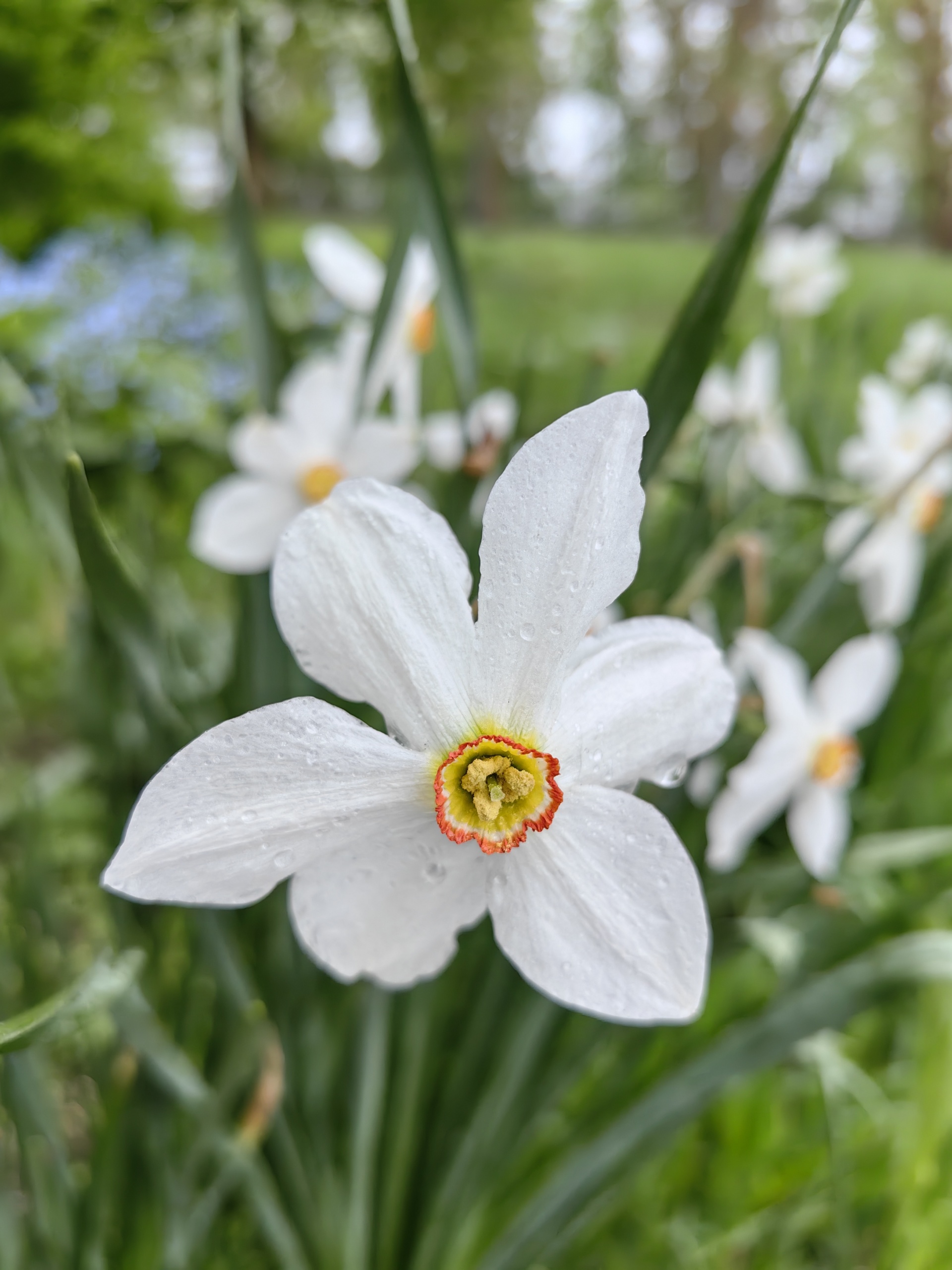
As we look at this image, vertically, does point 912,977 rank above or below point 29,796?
below

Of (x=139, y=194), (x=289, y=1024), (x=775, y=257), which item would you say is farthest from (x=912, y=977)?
(x=139, y=194)

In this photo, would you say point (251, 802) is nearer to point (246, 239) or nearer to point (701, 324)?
point (701, 324)

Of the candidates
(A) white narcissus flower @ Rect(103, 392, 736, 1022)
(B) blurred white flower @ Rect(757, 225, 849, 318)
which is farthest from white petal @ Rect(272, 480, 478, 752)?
(B) blurred white flower @ Rect(757, 225, 849, 318)

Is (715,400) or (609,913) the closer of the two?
(609,913)

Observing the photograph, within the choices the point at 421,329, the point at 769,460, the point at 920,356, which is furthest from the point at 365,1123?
the point at 920,356

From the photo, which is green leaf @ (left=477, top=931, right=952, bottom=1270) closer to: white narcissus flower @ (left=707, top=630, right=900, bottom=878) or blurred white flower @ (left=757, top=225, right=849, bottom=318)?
white narcissus flower @ (left=707, top=630, right=900, bottom=878)

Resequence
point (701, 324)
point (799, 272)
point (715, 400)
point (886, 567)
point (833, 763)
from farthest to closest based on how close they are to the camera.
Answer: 1. point (799, 272)
2. point (715, 400)
3. point (886, 567)
4. point (833, 763)
5. point (701, 324)

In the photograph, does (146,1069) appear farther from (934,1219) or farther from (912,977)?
(934,1219)
